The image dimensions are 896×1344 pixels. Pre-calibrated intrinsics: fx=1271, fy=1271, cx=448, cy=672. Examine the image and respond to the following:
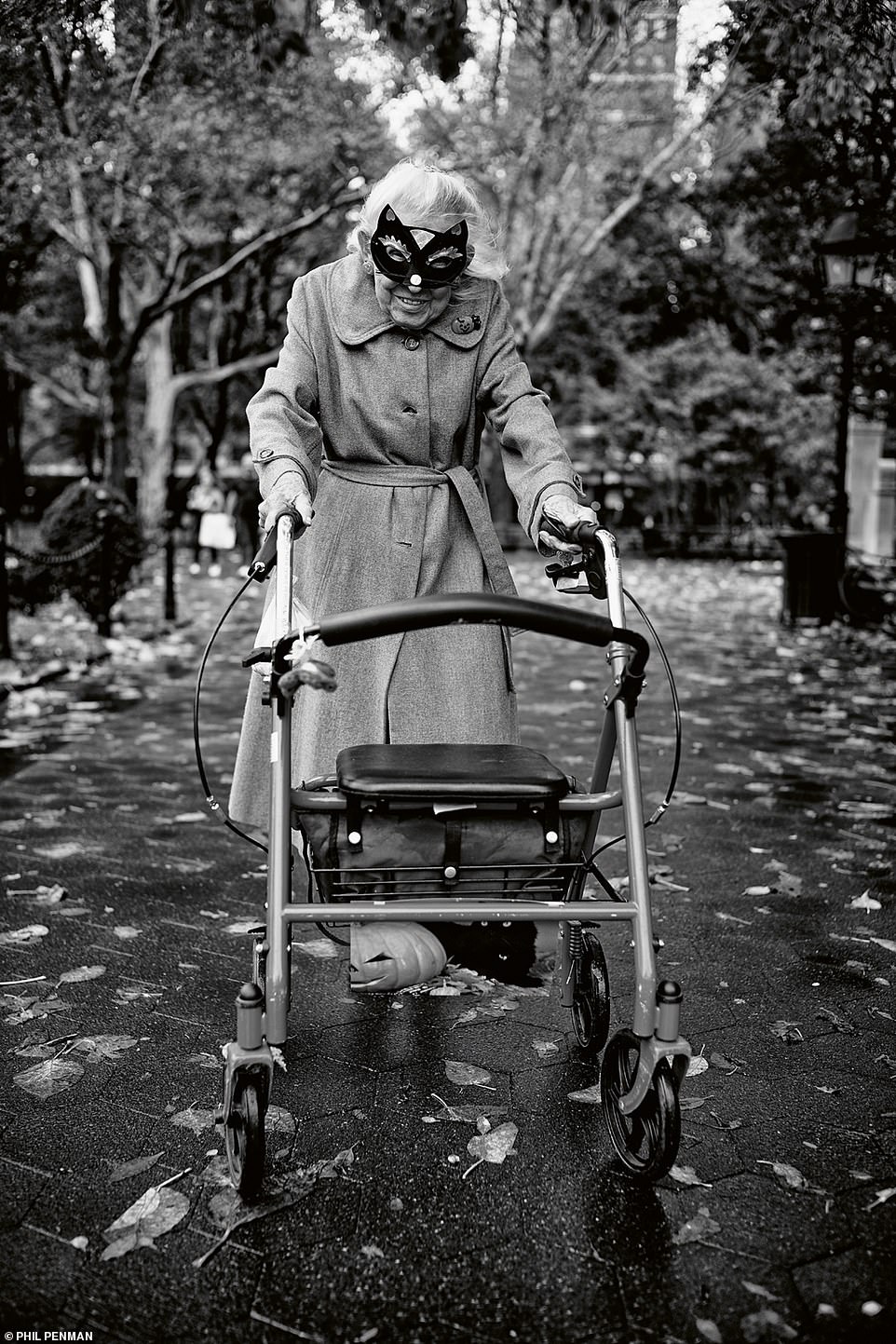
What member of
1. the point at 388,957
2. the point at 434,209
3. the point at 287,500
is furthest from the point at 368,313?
the point at 388,957

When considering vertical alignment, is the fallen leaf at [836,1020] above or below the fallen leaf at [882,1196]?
below

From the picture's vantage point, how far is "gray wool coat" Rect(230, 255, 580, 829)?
3.03 m

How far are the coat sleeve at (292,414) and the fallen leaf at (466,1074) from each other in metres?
1.41

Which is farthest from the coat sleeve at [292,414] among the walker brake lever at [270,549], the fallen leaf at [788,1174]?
the fallen leaf at [788,1174]

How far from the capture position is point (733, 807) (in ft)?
18.6

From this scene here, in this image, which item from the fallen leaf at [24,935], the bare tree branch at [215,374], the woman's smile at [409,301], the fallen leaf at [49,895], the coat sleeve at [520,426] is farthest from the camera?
the bare tree branch at [215,374]

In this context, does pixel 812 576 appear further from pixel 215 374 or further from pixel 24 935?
pixel 215 374

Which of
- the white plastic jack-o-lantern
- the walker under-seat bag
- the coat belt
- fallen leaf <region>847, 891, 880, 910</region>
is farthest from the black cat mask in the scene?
fallen leaf <region>847, 891, 880, 910</region>

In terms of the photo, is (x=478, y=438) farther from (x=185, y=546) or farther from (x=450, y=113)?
(x=185, y=546)

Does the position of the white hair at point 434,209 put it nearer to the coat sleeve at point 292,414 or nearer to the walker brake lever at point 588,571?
the coat sleeve at point 292,414

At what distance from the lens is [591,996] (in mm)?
3029

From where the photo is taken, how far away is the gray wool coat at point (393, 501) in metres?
3.03

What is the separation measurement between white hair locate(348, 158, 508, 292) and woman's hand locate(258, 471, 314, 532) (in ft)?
2.31

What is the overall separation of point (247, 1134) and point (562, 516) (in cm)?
138
